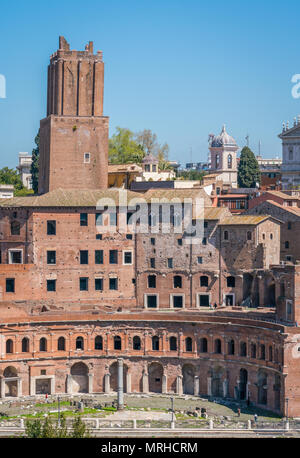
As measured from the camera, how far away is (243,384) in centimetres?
7988

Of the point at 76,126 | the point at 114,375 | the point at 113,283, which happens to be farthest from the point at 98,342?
the point at 76,126

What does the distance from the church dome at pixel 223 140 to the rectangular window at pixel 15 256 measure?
46948 mm

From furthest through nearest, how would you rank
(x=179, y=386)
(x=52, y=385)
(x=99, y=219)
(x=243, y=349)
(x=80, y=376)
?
(x=99, y=219) < (x=80, y=376) < (x=179, y=386) < (x=52, y=385) < (x=243, y=349)

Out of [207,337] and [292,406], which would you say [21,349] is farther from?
[292,406]

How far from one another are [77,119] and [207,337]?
2082 cm

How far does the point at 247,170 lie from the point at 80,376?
145 feet

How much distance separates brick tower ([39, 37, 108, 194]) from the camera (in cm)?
Result: 9056

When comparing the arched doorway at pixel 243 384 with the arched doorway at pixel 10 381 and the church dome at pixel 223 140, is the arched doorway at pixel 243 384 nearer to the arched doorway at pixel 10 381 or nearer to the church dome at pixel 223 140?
the arched doorway at pixel 10 381

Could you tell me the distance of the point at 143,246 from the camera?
87000 millimetres

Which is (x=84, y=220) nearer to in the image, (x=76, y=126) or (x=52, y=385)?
(x=76, y=126)

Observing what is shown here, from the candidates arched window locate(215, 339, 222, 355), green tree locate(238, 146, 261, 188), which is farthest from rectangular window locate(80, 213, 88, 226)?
green tree locate(238, 146, 261, 188)

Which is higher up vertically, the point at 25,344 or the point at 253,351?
the point at 25,344
